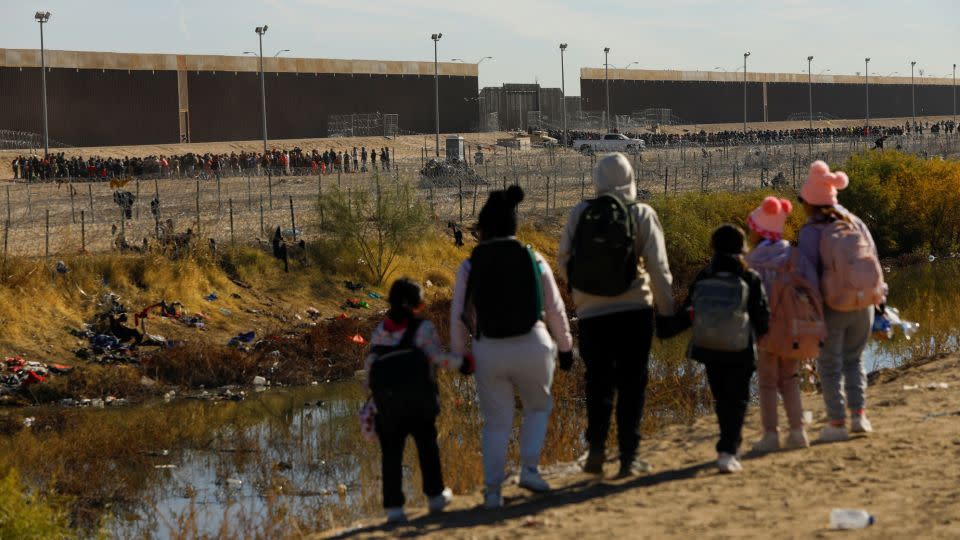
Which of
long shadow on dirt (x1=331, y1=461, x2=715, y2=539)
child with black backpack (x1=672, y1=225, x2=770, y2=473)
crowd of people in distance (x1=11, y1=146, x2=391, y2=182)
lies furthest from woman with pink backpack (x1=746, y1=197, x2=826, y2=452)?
crowd of people in distance (x1=11, y1=146, x2=391, y2=182)

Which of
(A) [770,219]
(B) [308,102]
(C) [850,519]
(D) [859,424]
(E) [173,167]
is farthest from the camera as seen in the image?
(B) [308,102]

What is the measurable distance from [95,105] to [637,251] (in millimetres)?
52616

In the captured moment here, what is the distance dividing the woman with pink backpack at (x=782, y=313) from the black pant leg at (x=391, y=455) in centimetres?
217

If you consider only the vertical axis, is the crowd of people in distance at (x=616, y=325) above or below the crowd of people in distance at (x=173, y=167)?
below

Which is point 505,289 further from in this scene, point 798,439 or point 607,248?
point 798,439

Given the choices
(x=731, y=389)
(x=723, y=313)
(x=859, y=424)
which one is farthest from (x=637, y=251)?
(x=859, y=424)

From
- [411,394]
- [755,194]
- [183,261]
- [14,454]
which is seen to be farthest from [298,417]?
[755,194]

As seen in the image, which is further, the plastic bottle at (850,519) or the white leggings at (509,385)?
the white leggings at (509,385)

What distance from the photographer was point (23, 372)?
20.5m

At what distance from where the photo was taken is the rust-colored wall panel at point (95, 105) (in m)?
54.6

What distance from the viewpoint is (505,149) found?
6519cm

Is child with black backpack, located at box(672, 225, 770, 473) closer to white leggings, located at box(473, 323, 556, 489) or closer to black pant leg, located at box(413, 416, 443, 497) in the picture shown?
white leggings, located at box(473, 323, 556, 489)

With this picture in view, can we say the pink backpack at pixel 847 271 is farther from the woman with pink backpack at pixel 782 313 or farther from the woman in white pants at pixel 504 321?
the woman in white pants at pixel 504 321

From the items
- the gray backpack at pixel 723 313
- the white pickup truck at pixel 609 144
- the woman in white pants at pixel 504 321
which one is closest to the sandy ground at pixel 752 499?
the woman in white pants at pixel 504 321
